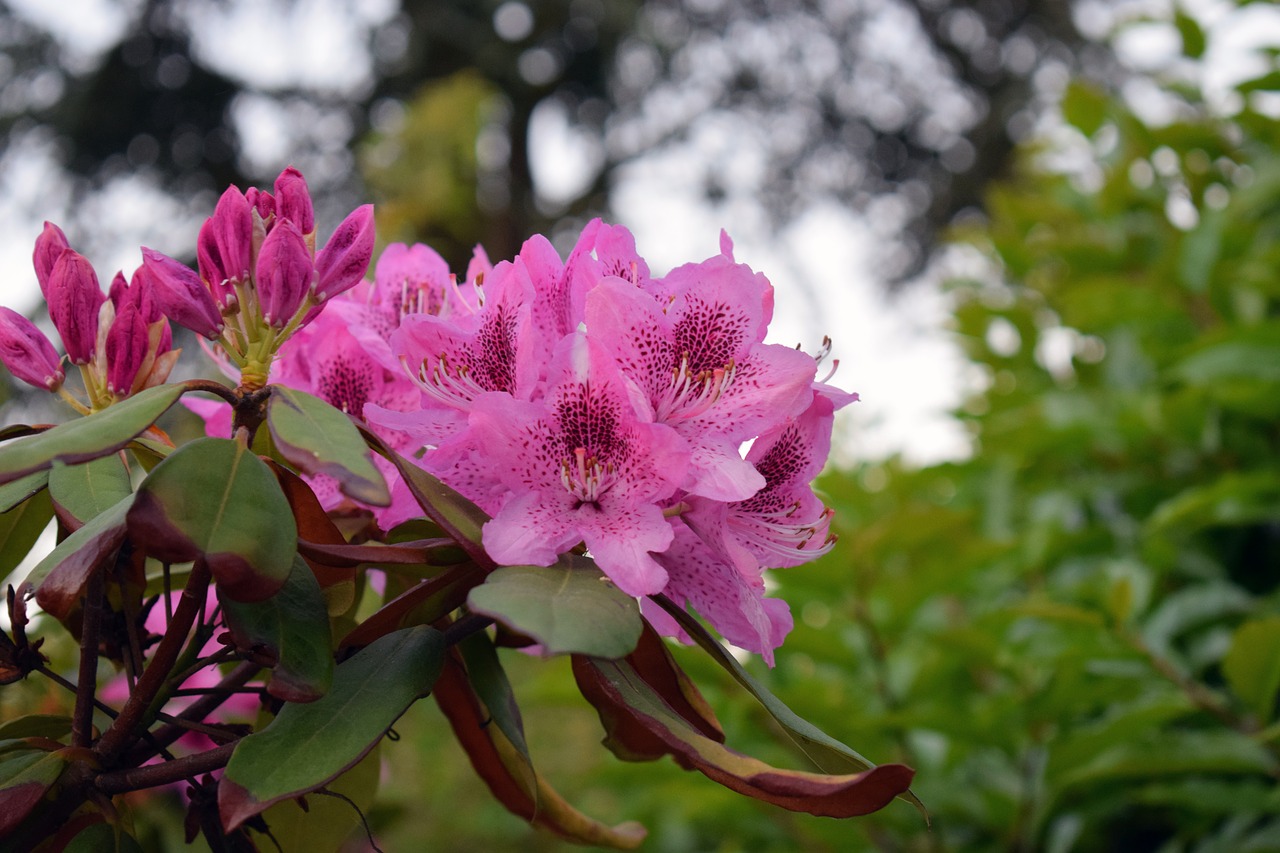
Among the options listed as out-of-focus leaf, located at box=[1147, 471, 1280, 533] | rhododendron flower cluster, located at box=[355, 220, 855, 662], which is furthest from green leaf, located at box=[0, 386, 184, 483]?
out-of-focus leaf, located at box=[1147, 471, 1280, 533]

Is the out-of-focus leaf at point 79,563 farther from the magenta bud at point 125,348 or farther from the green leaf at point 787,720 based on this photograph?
the green leaf at point 787,720

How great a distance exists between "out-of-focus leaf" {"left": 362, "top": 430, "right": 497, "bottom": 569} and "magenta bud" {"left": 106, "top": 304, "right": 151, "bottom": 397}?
18cm

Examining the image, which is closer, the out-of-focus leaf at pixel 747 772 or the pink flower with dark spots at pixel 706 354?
the out-of-focus leaf at pixel 747 772

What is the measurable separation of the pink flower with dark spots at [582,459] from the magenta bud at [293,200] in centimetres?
17

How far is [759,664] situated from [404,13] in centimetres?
592

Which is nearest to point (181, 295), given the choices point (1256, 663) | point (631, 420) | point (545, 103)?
point (631, 420)

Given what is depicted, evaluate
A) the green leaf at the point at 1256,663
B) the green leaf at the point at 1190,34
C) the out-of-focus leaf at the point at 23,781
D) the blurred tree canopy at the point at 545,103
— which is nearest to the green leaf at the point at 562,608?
the out-of-focus leaf at the point at 23,781

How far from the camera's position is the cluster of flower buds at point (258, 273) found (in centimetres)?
54

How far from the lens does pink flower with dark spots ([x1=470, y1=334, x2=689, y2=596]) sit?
21.1 inches

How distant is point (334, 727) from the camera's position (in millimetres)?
492

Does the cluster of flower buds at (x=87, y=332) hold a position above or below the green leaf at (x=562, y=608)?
above

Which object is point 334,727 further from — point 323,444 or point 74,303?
point 74,303

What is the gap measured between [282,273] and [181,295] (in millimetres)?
55

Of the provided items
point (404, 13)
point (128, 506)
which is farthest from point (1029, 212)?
point (404, 13)
